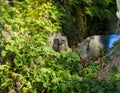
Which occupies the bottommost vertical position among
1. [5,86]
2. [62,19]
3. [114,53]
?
[5,86]

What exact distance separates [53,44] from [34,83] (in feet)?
4.22

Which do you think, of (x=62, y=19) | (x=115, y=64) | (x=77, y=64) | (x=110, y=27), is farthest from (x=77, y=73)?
(x=110, y=27)

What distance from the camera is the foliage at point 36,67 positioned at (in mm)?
5020

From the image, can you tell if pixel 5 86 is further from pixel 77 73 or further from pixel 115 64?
pixel 115 64

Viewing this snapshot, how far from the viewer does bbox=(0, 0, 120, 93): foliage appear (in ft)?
16.5

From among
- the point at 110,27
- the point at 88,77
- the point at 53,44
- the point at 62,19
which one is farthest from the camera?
the point at 110,27

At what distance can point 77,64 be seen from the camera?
542cm

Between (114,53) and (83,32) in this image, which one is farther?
(83,32)

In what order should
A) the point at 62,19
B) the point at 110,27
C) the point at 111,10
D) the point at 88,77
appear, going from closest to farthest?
the point at 88,77 < the point at 62,19 < the point at 111,10 < the point at 110,27

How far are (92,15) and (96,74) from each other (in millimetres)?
2347

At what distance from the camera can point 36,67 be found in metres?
5.30

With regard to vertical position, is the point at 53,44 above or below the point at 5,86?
above

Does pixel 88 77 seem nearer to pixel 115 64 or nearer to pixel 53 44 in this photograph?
pixel 115 64

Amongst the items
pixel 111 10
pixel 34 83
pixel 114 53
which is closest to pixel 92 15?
pixel 111 10
